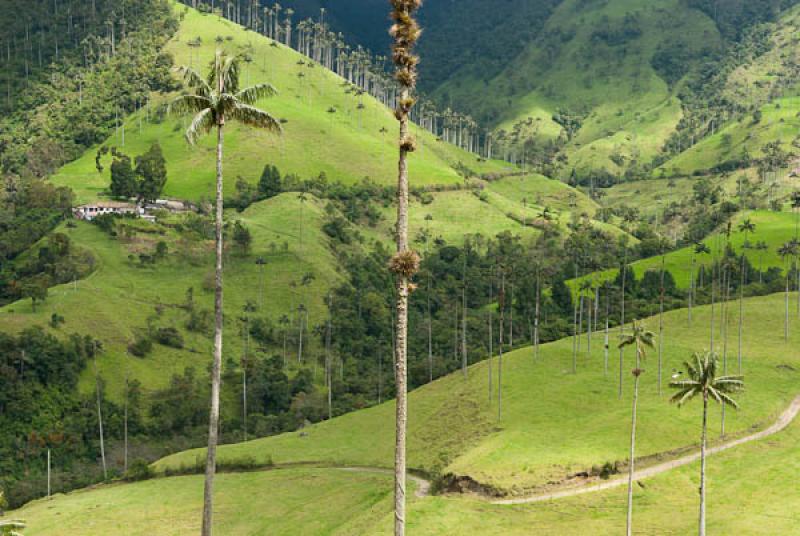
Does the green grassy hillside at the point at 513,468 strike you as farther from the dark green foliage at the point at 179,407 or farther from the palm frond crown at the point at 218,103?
the palm frond crown at the point at 218,103

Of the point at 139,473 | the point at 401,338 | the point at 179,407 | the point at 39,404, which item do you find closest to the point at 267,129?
the point at 401,338

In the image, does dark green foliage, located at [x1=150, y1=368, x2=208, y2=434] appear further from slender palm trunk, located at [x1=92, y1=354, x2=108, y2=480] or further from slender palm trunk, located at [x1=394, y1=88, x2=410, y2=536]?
slender palm trunk, located at [x1=394, y1=88, x2=410, y2=536]

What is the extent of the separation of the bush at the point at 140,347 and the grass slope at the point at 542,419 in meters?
54.3

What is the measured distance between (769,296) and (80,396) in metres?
134

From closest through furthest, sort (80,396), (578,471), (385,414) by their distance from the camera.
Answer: (578,471) < (385,414) < (80,396)

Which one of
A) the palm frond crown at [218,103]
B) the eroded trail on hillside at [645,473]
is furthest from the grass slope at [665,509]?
the palm frond crown at [218,103]

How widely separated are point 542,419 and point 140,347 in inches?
4119

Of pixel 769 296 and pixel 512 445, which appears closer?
pixel 512 445

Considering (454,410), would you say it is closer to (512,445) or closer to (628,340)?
(512,445)

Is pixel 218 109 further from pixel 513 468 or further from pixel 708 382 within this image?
pixel 513 468

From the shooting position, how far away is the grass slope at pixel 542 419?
102 metres

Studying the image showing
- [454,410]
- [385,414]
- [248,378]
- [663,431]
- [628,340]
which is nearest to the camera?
[628,340]

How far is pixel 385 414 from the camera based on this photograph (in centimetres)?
15588

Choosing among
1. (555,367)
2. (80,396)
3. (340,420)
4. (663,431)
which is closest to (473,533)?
(663,431)
